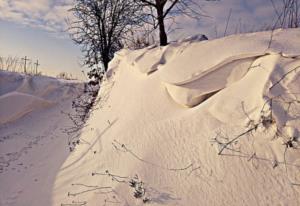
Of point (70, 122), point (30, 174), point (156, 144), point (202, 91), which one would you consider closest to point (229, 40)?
point (202, 91)

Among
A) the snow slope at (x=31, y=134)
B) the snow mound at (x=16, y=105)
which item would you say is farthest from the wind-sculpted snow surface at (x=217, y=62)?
the snow mound at (x=16, y=105)

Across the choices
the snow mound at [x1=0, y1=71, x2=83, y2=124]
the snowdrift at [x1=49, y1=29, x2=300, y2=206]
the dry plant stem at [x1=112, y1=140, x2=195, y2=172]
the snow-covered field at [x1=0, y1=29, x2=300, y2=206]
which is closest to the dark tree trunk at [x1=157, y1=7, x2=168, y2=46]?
the snow-covered field at [x1=0, y1=29, x2=300, y2=206]

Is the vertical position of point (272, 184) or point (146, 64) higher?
point (146, 64)

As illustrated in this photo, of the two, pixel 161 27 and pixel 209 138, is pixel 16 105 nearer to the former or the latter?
pixel 161 27

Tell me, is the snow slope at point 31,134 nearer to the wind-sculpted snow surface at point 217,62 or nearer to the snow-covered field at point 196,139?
the snow-covered field at point 196,139

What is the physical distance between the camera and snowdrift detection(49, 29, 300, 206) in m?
2.35

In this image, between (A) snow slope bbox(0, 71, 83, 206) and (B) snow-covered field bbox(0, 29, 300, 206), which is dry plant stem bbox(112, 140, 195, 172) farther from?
(A) snow slope bbox(0, 71, 83, 206)

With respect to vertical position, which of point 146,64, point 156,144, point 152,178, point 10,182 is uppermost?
point 146,64

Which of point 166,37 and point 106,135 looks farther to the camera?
point 166,37

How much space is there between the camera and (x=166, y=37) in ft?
20.7

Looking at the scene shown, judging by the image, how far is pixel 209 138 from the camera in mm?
2766

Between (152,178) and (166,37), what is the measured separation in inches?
159

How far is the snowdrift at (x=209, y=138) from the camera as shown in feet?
7.69

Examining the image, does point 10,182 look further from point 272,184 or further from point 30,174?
point 272,184
